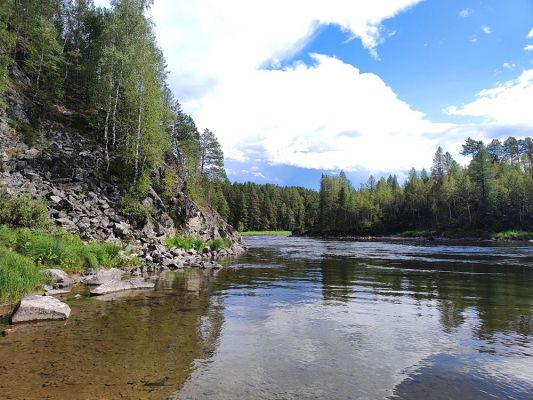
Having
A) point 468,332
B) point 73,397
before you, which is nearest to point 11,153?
point 73,397

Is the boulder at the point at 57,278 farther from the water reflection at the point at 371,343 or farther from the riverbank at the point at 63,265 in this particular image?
the water reflection at the point at 371,343

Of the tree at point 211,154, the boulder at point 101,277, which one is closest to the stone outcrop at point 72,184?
the boulder at point 101,277

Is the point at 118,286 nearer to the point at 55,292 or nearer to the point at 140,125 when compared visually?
the point at 55,292

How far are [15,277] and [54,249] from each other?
6.46 m

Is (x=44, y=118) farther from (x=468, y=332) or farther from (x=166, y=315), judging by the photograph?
(x=468, y=332)

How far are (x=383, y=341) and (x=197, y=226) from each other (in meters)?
41.2

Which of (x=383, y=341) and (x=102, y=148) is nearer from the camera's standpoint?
(x=383, y=341)

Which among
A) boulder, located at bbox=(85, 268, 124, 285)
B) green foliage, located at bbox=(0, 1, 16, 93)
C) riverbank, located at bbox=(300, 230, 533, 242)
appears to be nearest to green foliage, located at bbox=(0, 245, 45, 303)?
boulder, located at bbox=(85, 268, 124, 285)

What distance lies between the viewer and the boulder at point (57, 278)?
1872 cm

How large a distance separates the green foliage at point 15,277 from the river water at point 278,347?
2363 millimetres

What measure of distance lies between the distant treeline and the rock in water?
10978cm

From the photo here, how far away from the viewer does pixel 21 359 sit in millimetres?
9570

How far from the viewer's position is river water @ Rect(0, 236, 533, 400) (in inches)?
326

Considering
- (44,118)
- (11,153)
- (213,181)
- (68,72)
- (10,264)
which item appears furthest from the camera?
(213,181)
